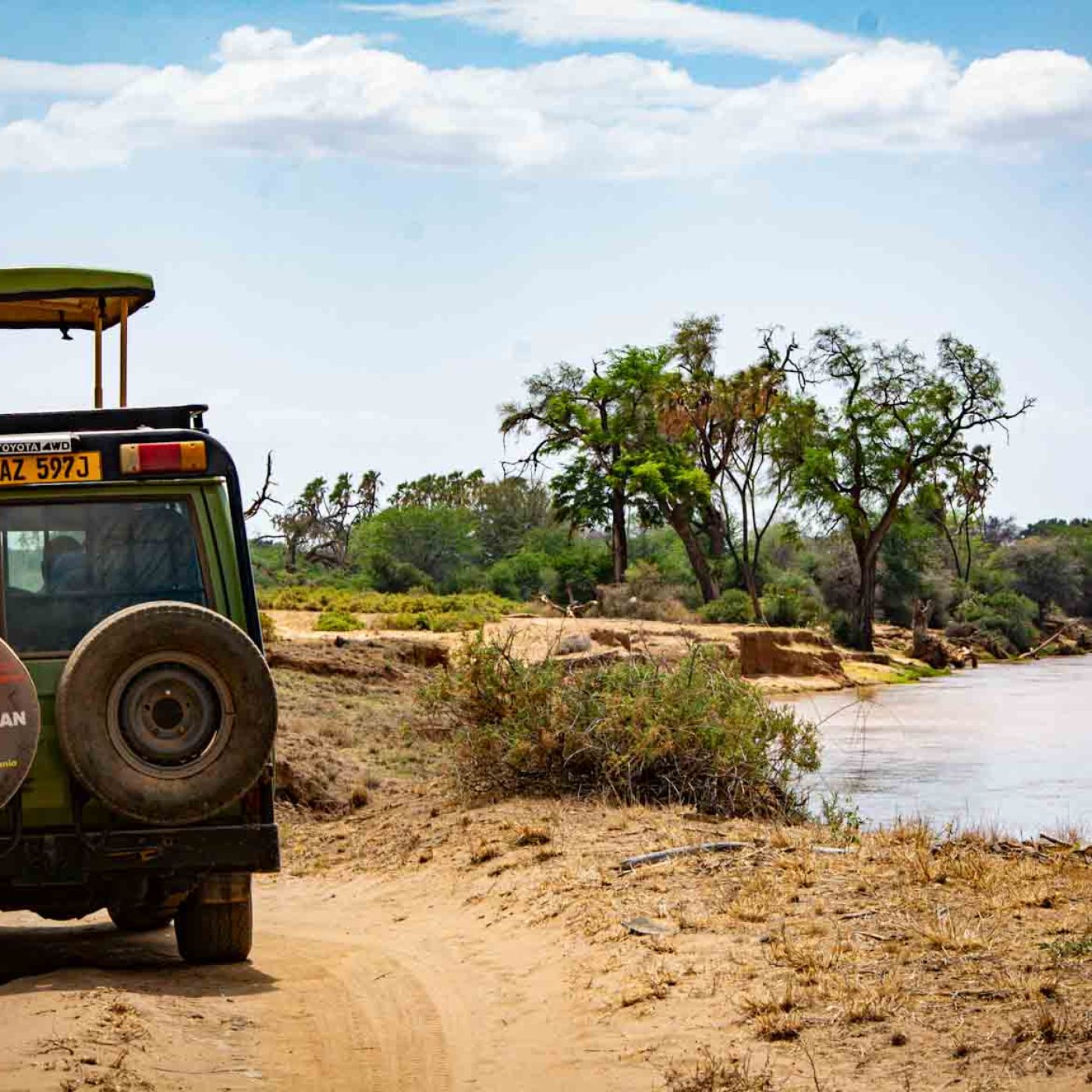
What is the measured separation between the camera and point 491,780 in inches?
501

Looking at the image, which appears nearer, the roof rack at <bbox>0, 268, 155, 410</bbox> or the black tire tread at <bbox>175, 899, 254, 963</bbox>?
the black tire tread at <bbox>175, 899, 254, 963</bbox>

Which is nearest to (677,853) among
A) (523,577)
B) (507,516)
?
(523,577)

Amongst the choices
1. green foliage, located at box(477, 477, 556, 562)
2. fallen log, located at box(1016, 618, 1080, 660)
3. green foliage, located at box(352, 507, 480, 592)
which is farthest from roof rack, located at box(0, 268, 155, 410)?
green foliage, located at box(477, 477, 556, 562)

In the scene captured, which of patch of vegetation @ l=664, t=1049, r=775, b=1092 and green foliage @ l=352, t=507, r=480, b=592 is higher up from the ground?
green foliage @ l=352, t=507, r=480, b=592

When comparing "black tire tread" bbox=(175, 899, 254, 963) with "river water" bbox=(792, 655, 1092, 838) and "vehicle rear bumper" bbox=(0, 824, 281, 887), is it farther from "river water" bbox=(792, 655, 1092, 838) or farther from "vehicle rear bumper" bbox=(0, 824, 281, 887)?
"river water" bbox=(792, 655, 1092, 838)

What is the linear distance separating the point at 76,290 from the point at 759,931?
16.3 feet

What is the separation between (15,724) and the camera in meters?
6.61

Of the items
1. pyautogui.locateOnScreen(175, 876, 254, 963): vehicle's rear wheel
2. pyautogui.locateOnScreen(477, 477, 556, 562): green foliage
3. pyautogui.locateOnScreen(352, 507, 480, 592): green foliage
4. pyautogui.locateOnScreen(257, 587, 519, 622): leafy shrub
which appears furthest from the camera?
pyautogui.locateOnScreen(477, 477, 556, 562): green foliage

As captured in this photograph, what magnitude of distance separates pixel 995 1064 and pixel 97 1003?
3.36 m

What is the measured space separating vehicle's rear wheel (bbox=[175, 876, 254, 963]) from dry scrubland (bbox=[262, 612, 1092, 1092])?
146 cm

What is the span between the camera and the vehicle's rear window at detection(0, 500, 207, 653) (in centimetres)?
725

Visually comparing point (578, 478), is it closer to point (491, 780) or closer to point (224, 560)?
point (491, 780)

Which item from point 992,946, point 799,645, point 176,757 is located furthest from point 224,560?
point 799,645

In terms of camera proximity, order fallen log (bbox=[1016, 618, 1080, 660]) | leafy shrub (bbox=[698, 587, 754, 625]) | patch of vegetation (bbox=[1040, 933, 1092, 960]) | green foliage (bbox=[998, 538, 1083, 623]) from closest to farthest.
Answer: patch of vegetation (bbox=[1040, 933, 1092, 960]) < leafy shrub (bbox=[698, 587, 754, 625]) < fallen log (bbox=[1016, 618, 1080, 660]) < green foliage (bbox=[998, 538, 1083, 623])
